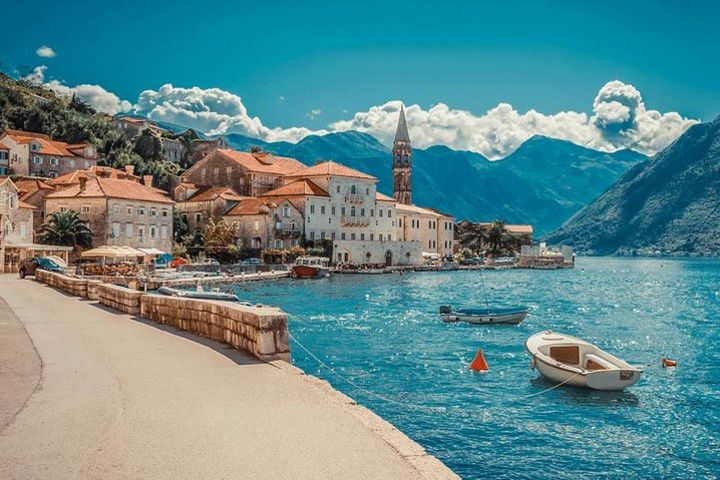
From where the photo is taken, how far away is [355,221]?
90.4 meters

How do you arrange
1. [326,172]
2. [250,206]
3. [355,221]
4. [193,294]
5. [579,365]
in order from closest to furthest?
[579,365]
[193,294]
[250,206]
[326,172]
[355,221]

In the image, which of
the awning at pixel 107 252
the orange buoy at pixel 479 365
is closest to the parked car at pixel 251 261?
the awning at pixel 107 252

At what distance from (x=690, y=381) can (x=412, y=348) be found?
10.1 metres

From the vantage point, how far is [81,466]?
652 cm

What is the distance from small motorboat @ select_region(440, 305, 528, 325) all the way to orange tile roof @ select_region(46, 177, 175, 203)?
40.6 m

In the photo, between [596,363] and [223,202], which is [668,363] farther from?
[223,202]

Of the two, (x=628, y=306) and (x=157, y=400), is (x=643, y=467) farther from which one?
(x=628, y=306)

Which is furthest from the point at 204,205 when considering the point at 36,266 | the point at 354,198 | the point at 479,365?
the point at 479,365

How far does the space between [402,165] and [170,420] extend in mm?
116709

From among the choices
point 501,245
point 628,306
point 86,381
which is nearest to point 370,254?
point 628,306

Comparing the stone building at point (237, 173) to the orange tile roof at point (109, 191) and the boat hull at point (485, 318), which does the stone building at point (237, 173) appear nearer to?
the orange tile roof at point (109, 191)

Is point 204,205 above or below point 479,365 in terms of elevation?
above

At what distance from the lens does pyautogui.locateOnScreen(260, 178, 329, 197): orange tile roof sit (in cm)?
8456

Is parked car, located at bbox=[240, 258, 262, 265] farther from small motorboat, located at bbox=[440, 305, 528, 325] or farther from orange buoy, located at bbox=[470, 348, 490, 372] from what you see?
orange buoy, located at bbox=[470, 348, 490, 372]
